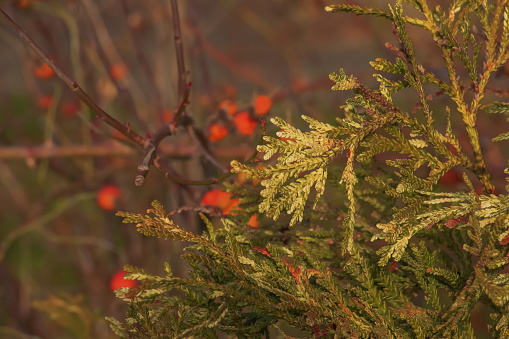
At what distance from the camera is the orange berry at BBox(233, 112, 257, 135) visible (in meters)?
0.86

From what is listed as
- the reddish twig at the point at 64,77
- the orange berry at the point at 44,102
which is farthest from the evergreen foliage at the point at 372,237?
the orange berry at the point at 44,102

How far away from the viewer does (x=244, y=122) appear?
2.82 feet

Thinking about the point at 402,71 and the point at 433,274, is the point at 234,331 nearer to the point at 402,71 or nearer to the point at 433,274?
the point at 433,274

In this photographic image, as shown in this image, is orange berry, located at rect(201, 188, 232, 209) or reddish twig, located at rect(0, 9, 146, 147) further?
orange berry, located at rect(201, 188, 232, 209)

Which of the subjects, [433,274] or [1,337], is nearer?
[433,274]

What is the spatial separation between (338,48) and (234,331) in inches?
193

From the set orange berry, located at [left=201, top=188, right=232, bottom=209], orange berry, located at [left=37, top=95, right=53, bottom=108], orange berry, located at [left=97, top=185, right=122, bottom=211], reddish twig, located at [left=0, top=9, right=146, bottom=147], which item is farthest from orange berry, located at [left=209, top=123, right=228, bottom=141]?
orange berry, located at [left=37, top=95, right=53, bottom=108]

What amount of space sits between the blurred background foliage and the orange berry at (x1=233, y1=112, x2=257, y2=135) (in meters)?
0.04

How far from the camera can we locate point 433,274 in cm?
53

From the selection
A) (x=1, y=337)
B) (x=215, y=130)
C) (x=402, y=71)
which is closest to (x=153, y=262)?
(x=1, y=337)

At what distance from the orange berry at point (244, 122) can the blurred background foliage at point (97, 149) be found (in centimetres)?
4

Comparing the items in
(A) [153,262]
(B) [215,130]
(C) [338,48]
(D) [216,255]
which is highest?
(C) [338,48]

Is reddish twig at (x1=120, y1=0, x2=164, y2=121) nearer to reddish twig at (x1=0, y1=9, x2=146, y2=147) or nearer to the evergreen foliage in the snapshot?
reddish twig at (x1=0, y1=9, x2=146, y2=147)

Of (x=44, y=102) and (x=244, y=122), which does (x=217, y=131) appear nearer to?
(x=244, y=122)
